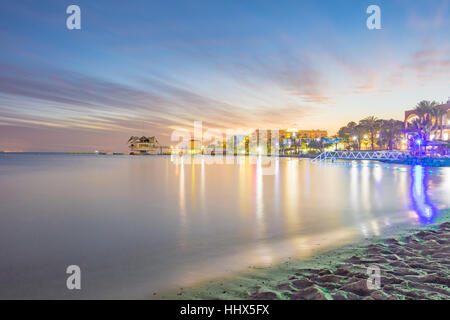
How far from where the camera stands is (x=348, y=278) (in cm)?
518

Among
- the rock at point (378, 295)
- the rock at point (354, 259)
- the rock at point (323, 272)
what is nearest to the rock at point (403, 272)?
the rock at point (354, 259)

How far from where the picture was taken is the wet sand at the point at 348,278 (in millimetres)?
4598

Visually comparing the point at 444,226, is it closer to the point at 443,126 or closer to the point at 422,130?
the point at 422,130

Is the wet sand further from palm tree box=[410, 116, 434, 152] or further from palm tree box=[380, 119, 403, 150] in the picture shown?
palm tree box=[380, 119, 403, 150]

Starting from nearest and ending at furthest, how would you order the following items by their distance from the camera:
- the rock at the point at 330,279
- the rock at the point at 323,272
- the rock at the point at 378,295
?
the rock at the point at 378,295, the rock at the point at 330,279, the rock at the point at 323,272

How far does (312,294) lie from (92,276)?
465 centimetres

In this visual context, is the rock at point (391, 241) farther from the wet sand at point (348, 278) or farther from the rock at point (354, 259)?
the rock at point (354, 259)

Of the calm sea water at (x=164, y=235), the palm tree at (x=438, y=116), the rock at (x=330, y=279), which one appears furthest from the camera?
the palm tree at (x=438, y=116)

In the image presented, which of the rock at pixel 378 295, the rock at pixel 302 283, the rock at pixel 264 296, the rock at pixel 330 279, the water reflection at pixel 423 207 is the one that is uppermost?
the rock at pixel 378 295

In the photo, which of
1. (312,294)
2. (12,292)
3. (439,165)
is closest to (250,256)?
(312,294)

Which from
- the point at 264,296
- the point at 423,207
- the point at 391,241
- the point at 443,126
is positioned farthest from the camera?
the point at 443,126

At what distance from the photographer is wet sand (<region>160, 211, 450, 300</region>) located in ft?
15.1

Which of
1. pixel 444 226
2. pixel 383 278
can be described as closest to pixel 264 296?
pixel 383 278

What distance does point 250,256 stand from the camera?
7.13 metres
